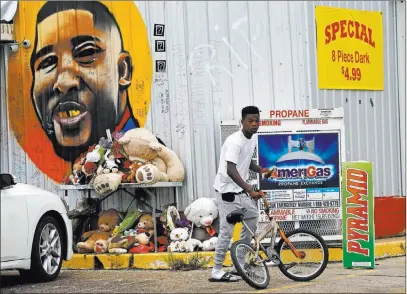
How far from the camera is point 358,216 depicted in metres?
10.8

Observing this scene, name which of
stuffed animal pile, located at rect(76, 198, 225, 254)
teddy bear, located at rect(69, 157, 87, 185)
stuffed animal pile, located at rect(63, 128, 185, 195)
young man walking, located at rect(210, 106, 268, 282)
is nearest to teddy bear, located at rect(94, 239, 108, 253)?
stuffed animal pile, located at rect(76, 198, 225, 254)

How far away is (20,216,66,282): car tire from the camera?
9758mm

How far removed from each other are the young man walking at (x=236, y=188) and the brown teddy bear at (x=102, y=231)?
2.93 meters

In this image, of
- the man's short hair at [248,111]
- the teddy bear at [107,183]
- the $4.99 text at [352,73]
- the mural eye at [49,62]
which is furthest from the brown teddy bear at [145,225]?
the $4.99 text at [352,73]

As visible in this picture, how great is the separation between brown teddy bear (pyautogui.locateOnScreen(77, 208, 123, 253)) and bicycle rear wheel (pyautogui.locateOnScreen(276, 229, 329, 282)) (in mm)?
3339

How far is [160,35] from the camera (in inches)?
498

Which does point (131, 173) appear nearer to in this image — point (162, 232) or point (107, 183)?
point (107, 183)

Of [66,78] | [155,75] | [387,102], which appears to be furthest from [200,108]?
[387,102]

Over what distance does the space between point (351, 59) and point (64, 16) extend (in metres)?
4.31

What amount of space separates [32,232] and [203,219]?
2865mm

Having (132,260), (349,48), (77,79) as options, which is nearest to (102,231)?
(132,260)

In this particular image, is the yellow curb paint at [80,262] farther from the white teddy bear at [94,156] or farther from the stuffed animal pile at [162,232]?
the white teddy bear at [94,156]

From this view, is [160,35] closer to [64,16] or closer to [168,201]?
[64,16]

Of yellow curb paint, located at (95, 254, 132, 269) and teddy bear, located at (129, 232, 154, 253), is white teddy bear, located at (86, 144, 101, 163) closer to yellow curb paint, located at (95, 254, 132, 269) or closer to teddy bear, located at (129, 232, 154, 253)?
teddy bear, located at (129, 232, 154, 253)
